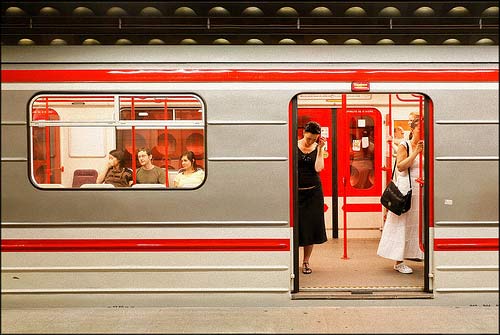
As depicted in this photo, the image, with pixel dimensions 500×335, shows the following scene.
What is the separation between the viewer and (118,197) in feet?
15.2

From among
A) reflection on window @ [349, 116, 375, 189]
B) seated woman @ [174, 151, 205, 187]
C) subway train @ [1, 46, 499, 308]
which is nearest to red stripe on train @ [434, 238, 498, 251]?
subway train @ [1, 46, 499, 308]

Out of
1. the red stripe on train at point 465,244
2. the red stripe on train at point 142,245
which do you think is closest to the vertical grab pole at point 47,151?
the red stripe on train at point 142,245

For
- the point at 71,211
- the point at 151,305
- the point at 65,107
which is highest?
the point at 65,107

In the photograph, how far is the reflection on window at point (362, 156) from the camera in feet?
24.9

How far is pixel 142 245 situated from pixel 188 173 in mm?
736

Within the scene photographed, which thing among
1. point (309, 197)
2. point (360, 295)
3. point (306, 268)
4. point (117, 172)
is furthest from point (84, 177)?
point (360, 295)

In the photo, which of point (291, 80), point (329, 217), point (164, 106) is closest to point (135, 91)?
point (164, 106)

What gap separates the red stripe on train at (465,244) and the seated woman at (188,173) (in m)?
2.15

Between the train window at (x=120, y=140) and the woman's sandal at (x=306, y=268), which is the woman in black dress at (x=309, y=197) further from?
the train window at (x=120, y=140)

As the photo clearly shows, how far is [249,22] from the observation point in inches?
184

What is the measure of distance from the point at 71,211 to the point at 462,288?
346 centimetres

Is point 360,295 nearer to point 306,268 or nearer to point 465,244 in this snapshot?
point 306,268

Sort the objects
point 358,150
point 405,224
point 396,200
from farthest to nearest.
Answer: point 358,150 < point 405,224 < point 396,200

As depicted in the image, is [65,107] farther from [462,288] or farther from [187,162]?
[462,288]
